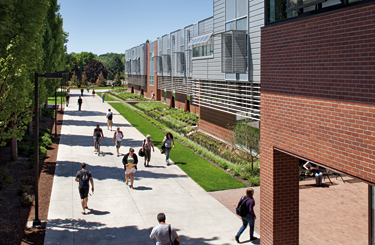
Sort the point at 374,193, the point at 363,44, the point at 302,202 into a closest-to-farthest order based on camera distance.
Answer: the point at 363,44
the point at 374,193
the point at 302,202

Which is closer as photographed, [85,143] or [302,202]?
[302,202]

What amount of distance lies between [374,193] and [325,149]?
2363mm

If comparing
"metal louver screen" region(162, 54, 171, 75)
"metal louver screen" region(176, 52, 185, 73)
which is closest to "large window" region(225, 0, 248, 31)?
"metal louver screen" region(176, 52, 185, 73)

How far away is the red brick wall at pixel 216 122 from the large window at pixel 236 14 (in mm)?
5495

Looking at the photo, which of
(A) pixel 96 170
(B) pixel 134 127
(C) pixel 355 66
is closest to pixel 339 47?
(C) pixel 355 66

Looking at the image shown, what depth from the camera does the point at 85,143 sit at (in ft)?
77.4

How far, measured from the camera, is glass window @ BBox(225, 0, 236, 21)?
19736 mm

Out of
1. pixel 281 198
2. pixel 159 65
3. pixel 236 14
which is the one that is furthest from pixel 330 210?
pixel 159 65

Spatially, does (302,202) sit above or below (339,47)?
below

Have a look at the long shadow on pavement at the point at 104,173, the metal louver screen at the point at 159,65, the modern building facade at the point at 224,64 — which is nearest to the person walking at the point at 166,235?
the long shadow on pavement at the point at 104,173

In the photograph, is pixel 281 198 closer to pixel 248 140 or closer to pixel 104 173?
pixel 248 140

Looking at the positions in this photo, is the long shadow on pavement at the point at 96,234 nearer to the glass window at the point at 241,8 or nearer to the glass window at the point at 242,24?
the glass window at the point at 242,24

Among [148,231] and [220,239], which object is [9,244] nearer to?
[148,231]

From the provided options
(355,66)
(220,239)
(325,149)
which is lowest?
(220,239)
